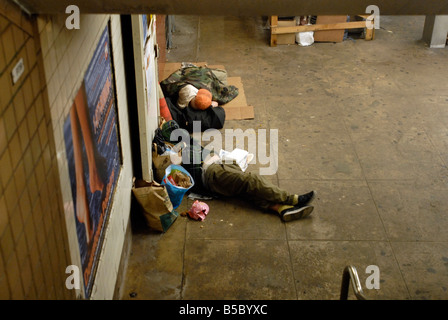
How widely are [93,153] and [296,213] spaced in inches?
97.7

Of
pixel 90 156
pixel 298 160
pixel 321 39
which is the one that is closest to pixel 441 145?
pixel 298 160

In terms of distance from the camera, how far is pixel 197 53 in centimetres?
974

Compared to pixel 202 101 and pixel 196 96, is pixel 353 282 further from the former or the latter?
pixel 196 96

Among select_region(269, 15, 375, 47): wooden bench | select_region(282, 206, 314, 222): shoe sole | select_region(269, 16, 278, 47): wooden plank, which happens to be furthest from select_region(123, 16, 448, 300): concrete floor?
select_region(269, 15, 375, 47): wooden bench

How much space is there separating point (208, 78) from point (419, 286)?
4273 millimetres

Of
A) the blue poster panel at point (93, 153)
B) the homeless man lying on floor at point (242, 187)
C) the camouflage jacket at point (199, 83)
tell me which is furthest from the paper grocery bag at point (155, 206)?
the camouflage jacket at point (199, 83)

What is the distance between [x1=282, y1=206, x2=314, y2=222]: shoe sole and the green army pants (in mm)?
146

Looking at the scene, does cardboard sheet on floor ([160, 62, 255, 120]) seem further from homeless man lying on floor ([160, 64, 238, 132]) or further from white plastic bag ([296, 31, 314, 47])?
white plastic bag ([296, 31, 314, 47])

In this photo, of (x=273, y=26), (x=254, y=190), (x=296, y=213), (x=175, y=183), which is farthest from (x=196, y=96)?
(x=273, y=26)

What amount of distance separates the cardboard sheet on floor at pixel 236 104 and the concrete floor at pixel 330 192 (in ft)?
0.41

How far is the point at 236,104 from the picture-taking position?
7.92m

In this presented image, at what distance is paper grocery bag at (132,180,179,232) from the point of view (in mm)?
5363

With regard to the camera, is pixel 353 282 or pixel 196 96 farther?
pixel 196 96

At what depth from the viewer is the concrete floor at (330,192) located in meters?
4.96
